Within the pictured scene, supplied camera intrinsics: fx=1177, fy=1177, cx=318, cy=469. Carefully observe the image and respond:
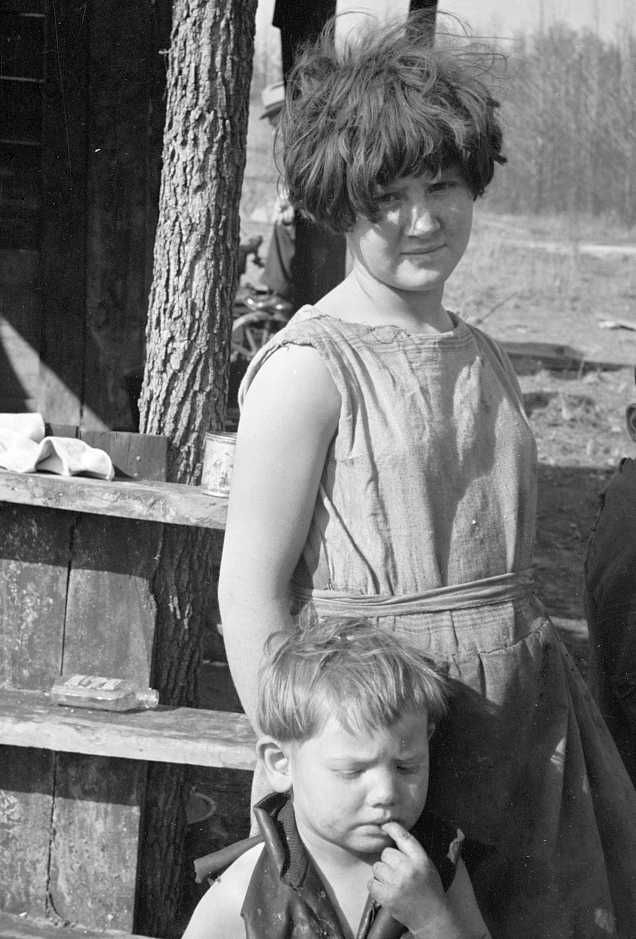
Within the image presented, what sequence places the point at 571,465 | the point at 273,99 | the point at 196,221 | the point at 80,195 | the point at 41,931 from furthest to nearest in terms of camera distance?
the point at 273,99 → the point at 571,465 → the point at 80,195 → the point at 196,221 → the point at 41,931

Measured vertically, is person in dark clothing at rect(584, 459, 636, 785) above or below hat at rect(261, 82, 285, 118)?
below

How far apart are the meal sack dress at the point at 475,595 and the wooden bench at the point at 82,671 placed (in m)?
1.00

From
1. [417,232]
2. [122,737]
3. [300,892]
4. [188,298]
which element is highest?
[417,232]

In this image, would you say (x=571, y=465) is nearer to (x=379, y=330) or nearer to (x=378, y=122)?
(x=379, y=330)

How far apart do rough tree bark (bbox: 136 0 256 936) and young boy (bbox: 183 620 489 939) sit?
1.28 meters

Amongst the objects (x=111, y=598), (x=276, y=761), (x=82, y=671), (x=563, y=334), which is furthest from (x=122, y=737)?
(x=563, y=334)

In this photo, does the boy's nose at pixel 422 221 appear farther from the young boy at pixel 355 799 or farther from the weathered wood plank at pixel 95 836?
the weathered wood plank at pixel 95 836

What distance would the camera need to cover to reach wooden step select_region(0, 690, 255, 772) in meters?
2.75

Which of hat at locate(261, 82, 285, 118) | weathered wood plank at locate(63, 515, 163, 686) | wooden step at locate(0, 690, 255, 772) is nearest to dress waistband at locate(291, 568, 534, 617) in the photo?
wooden step at locate(0, 690, 255, 772)

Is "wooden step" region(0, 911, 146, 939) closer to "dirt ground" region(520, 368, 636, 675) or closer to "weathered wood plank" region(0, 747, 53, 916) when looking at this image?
"weathered wood plank" region(0, 747, 53, 916)

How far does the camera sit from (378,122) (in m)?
1.79

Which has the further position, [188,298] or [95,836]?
[188,298]

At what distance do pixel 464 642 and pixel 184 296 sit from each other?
1586mm

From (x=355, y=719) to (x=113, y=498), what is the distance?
1.16 m
